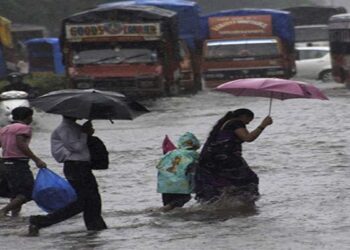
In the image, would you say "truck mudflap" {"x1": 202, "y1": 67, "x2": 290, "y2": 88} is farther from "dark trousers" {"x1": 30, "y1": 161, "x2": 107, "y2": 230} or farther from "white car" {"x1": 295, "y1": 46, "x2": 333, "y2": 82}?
"dark trousers" {"x1": 30, "y1": 161, "x2": 107, "y2": 230}

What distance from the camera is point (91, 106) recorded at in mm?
10242

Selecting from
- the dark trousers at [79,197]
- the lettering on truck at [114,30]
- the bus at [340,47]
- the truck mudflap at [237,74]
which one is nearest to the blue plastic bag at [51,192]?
the dark trousers at [79,197]

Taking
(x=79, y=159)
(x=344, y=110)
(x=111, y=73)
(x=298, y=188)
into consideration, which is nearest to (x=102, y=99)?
(x=79, y=159)

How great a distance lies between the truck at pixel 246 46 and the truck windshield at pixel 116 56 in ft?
17.8

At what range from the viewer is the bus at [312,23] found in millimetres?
50406

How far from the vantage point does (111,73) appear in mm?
30266

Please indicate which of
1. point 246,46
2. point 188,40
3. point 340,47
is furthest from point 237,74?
point 340,47

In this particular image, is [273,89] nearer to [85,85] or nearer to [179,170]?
[179,170]

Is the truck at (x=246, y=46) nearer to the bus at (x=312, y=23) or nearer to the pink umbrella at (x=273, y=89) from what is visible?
the bus at (x=312, y=23)

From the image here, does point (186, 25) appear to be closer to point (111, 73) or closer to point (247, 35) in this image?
point (247, 35)

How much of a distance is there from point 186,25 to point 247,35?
6.76ft

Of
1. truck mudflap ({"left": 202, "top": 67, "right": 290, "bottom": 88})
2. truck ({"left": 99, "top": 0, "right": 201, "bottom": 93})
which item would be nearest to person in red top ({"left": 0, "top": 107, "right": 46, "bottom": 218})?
truck ({"left": 99, "top": 0, "right": 201, "bottom": 93})

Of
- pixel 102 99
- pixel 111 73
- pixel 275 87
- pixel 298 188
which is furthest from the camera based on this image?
pixel 111 73

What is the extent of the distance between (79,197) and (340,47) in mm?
26151
